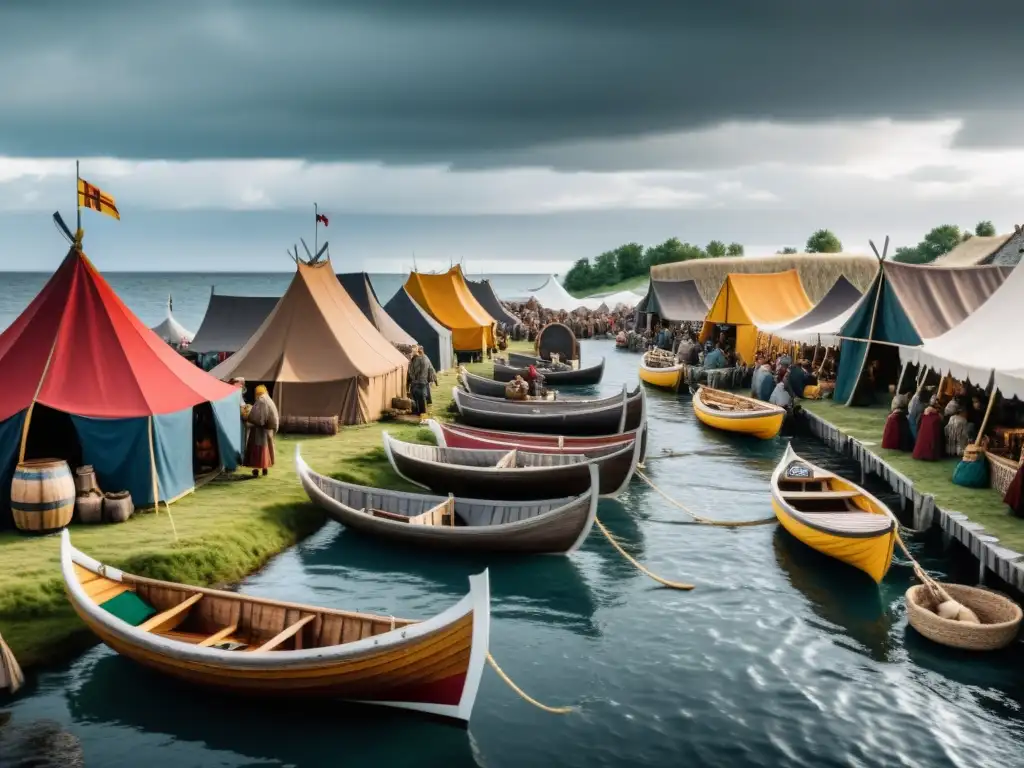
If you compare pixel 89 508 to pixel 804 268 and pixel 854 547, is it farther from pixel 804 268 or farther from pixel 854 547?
pixel 804 268

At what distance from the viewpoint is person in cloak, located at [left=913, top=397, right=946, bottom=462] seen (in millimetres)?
17734

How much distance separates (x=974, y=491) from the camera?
50.0ft

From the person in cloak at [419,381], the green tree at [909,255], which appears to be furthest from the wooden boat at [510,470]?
the green tree at [909,255]

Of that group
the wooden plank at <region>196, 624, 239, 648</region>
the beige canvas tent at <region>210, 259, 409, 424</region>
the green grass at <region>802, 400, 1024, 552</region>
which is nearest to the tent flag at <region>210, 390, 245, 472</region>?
the beige canvas tent at <region>210, 259, 409, 424</region>

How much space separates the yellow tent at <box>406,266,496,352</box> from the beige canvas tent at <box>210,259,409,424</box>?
55.7 ft

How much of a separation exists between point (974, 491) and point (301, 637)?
1267 centimetres

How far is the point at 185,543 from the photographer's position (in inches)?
505

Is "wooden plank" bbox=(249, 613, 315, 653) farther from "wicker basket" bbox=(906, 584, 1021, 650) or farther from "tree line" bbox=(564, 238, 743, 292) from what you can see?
"tree line" bbox=(564, 238, 743, 292)

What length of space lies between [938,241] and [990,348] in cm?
8968

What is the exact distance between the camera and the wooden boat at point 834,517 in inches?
505

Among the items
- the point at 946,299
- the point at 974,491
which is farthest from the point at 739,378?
the point at 974,491

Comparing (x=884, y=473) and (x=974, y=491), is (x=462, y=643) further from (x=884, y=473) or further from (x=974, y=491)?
(x=884, y=473)

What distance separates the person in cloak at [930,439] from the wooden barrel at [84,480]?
55.1 feet

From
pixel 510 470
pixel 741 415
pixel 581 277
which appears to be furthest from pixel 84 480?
pixel 581 277
